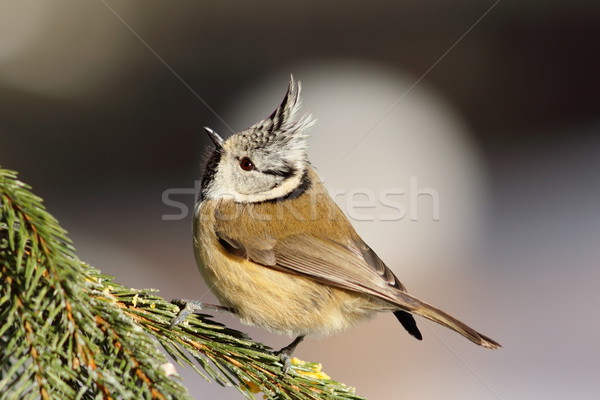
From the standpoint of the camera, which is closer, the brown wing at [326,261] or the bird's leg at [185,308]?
the bird's leg at [185,308]

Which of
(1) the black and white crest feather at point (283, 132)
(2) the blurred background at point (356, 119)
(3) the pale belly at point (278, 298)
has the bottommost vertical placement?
(3) the pale belly at point (278, 298)

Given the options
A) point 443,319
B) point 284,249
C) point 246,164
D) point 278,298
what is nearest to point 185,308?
point 278,298

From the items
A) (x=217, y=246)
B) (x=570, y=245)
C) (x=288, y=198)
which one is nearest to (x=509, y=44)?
(x=570, y=245)

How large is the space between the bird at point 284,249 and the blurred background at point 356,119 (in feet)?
10.6

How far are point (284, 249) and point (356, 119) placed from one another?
539 centimetres

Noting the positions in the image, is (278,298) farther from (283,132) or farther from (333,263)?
(283,132)

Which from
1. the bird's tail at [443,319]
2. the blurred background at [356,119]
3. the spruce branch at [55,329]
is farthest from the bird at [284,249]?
the blurred background at [356,119]

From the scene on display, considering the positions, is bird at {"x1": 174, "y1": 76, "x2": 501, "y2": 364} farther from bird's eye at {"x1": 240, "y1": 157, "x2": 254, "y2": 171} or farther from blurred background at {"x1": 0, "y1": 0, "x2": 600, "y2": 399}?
blurred background at {"x1": 0, "y1": 0, "x2": 600, "y2": 399}

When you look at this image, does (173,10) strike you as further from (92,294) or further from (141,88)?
(92,294)

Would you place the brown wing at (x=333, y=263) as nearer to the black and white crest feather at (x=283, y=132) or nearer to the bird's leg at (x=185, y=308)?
the bird's leg at (x=185, y=308)

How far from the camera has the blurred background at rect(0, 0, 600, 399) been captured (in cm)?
680

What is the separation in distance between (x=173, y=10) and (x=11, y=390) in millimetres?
6963

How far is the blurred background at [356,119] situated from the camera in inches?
268

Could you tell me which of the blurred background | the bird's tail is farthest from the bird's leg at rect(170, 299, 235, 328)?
the blurred background
